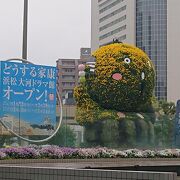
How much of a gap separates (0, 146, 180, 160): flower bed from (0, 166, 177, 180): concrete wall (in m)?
7.87

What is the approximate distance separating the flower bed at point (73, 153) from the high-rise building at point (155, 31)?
72.6 meters

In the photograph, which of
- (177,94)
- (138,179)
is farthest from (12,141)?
(177,94)

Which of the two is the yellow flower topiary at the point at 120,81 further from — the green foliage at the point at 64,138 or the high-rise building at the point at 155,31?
the high-rise building at the point at 155,31

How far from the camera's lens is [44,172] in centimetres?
780

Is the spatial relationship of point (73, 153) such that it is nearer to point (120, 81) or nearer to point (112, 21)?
point (120, 81)

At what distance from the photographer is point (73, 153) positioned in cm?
1795

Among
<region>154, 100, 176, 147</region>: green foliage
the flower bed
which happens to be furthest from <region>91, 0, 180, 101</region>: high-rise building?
the flower bed

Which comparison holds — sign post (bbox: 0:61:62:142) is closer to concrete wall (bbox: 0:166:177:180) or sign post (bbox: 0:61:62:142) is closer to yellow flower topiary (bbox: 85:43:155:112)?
yellow flower topiary (bbox: 85:43:155:112)

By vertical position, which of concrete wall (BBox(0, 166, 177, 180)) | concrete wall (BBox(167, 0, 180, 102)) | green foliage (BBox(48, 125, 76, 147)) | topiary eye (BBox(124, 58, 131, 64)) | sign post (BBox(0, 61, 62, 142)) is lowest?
green foliage (BBox(48, 125, 76, 147))

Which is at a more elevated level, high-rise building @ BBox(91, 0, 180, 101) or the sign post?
high-rise building @ BBox(91, 0, 180, 101)

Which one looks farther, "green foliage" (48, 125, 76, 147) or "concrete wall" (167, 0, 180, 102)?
"concrete wall" (167, 0, 180, 102)

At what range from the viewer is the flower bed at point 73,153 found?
16.6 meters

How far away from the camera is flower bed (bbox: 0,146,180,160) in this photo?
1661 cm

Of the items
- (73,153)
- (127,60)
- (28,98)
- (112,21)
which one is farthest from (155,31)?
(73,153)
